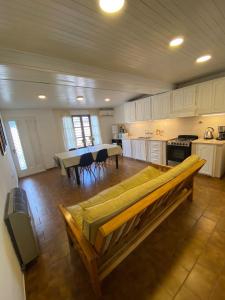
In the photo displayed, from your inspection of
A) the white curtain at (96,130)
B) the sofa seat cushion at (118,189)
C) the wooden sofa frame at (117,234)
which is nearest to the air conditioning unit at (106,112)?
the white curtain at (96,130)

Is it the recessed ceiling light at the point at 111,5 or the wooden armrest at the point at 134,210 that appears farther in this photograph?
the recessed ceiling light at the point at 111,5

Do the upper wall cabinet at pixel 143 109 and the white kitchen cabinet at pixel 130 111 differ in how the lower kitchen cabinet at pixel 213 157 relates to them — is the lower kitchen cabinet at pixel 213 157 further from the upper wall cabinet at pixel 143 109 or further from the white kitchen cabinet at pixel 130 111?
the white kitchen cabinet at pixel 130 111

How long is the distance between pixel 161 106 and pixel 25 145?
4992 mm

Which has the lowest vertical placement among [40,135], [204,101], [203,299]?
[203,299]

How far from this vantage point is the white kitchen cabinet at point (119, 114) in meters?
6.00

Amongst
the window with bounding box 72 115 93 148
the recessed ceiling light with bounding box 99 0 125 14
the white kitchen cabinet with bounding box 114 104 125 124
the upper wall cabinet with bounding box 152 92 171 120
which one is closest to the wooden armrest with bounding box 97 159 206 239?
the recessed ceiling light with bounding box 99 0 125 14

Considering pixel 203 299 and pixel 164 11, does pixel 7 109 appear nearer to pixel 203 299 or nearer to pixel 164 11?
pixel 164 11

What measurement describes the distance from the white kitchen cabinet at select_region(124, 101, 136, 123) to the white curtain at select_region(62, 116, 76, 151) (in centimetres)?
243

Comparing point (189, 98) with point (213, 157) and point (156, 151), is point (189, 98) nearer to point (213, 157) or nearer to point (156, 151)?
point (213, 157)

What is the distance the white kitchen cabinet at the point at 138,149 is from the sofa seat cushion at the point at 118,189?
2.64 metres

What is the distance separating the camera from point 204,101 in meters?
3.30

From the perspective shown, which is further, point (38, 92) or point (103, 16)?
point (38, 92)

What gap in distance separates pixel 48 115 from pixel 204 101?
17.0ft

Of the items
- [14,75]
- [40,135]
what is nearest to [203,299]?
[14,75]
